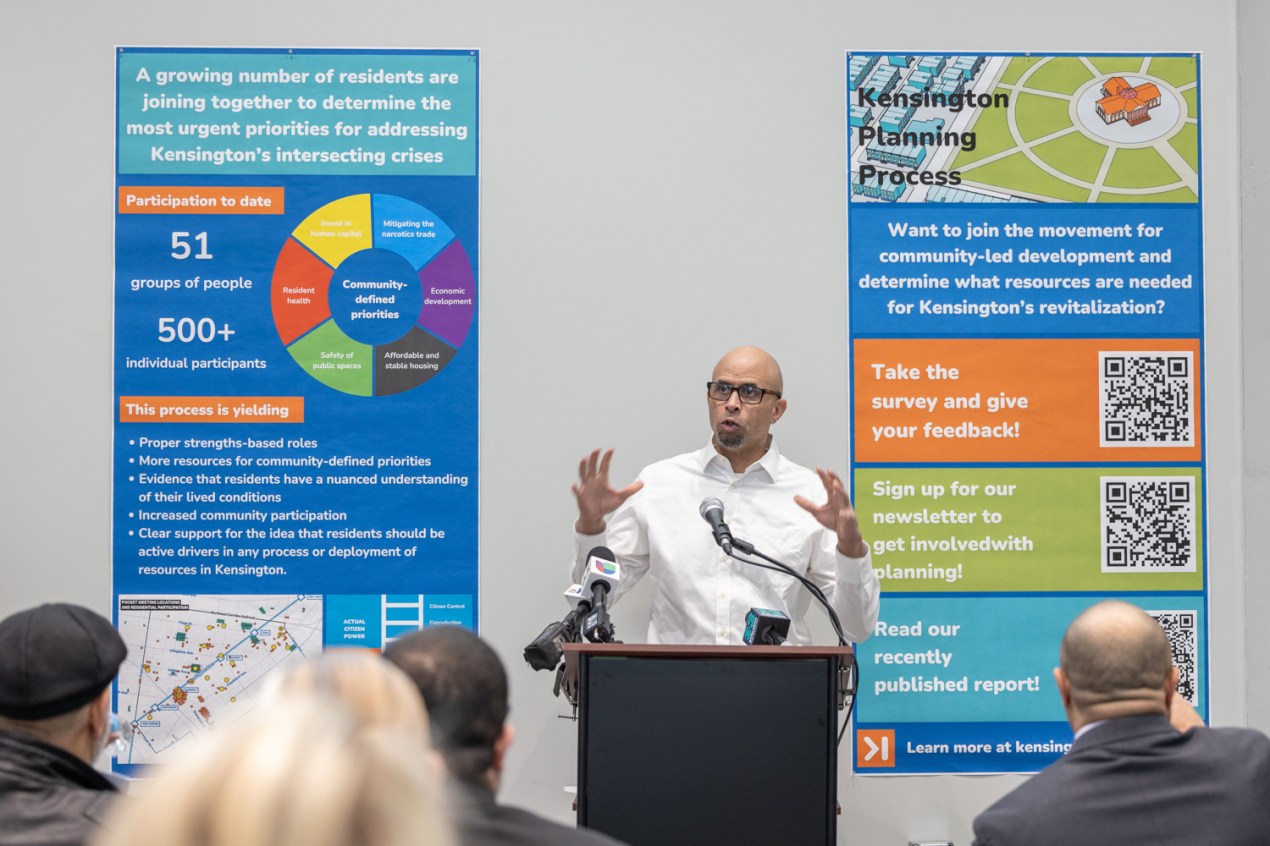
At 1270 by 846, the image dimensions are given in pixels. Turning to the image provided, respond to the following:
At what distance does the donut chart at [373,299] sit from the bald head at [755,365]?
93 centimetres

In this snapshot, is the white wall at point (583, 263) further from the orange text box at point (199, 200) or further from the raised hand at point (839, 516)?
the raised hand at point (839, 516)

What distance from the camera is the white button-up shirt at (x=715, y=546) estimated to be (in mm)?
3633

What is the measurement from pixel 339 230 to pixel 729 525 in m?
1.69

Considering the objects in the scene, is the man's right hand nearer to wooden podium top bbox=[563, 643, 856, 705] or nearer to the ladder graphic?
wooden podium top bbox=[563, 643, 856, 705]

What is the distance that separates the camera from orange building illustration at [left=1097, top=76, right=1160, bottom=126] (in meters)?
4.12

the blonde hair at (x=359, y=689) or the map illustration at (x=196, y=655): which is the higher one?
the blonde hair at (x=359, y=689)

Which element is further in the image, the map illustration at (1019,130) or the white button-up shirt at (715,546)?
the map illustration at (1019,130)

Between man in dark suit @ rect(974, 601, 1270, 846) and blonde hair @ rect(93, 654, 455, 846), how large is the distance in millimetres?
1243

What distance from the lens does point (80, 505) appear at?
398 cm

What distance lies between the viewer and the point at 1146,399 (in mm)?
4094

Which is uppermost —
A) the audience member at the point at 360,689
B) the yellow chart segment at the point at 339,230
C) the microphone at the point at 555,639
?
the yellow chart segment at the point at 339,230

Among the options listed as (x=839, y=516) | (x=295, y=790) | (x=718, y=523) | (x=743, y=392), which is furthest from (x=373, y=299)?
(x=295, y=790)

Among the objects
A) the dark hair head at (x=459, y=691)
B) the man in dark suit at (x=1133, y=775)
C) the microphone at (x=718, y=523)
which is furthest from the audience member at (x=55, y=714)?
the microphone at (x=718, y=523)

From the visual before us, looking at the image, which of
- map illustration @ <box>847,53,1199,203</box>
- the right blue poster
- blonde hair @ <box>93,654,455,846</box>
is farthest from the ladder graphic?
blonde hair @ <box>93,654,455,846</box>
